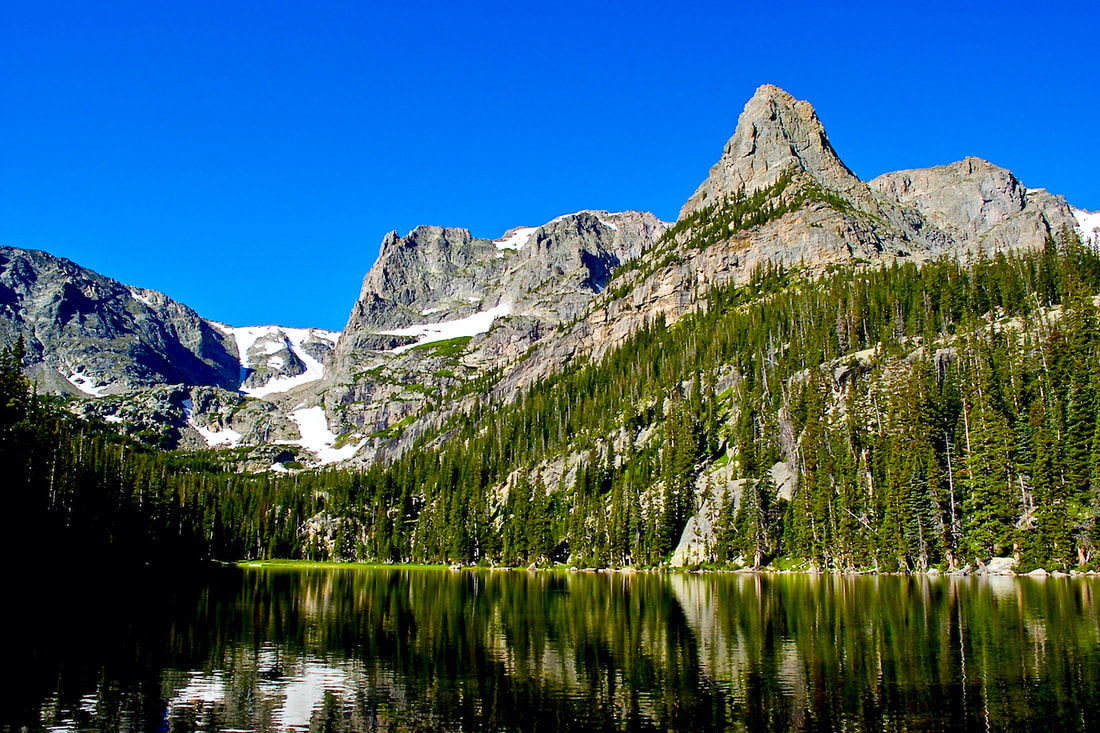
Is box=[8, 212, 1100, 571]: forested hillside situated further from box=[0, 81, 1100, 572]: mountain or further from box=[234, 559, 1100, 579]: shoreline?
box=[234, 559, 1100, 579]: shoreline

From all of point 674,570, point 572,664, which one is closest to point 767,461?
point 674,570

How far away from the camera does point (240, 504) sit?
18812cm

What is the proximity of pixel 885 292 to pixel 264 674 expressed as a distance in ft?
454

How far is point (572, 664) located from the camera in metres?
34.8

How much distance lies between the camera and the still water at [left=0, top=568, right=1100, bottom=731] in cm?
2455

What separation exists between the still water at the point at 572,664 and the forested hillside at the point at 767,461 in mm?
25240

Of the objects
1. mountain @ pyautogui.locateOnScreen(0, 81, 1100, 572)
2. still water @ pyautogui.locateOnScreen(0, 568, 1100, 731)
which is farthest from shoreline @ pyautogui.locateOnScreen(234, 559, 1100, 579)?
still water @ pyautogui.locateOnScreen(0, 568, 1100, 731)

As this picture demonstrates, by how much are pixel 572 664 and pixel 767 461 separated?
89.3 metres

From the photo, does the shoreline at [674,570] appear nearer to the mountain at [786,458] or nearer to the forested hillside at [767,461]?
the mountain at [786,458]

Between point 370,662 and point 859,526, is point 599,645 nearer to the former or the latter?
point 370,662

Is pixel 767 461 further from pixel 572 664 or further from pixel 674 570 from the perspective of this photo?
pixel 572 664

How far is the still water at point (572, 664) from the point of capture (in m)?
24.5

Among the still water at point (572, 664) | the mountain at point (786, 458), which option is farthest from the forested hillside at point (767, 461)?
the still water at point (572, 664)

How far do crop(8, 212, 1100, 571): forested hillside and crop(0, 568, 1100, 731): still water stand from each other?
25240 mm
